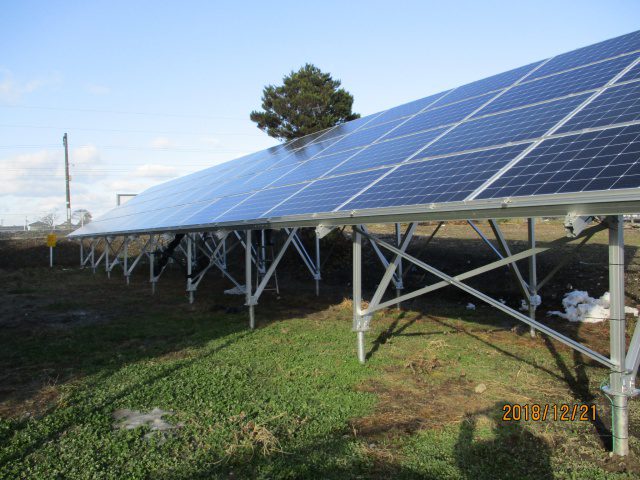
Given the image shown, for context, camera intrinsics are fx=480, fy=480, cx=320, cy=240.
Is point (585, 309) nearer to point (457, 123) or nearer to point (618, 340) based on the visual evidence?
point (457, 123)

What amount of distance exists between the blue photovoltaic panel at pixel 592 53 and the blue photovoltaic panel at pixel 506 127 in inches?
82.7

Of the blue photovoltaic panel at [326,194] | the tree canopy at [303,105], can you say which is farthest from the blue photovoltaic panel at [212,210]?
the tree canopy at [303,105]

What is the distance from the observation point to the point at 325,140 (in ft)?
52.3

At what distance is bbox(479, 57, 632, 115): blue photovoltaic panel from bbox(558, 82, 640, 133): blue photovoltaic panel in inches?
28.6

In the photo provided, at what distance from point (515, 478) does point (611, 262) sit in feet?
7.52

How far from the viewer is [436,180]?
6.93 meters

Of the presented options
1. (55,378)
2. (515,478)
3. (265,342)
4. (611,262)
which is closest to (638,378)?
(611,262)

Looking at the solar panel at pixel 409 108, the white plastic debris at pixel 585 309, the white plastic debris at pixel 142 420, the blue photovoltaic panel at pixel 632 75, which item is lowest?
the white plastic debris at pixel 142 420

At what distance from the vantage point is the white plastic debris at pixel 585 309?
10.5 m

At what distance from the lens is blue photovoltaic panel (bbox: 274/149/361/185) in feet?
37.0

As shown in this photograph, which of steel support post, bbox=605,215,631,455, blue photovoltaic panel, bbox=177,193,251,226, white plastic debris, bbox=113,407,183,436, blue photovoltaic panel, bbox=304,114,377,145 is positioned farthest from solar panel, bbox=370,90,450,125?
white plastic debris, bbox=113,407,183,436

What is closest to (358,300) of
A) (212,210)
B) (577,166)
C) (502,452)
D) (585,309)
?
(502,452)

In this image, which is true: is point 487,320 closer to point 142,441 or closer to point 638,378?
point 638,378

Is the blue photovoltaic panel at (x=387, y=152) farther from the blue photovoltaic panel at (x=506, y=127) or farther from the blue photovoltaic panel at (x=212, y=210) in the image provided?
the blue photovoltaic panel at (x=212, y=210)
